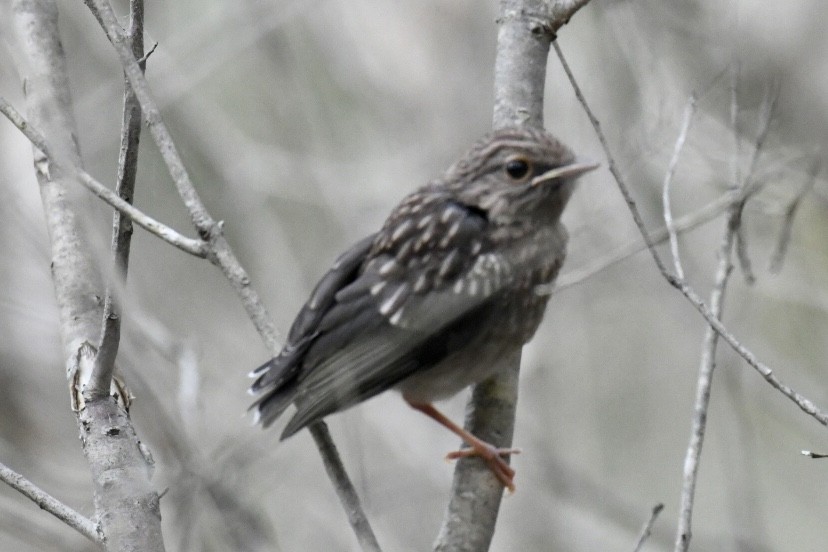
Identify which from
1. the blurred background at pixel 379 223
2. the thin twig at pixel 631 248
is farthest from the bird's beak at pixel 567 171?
the thin twig at pixel 631 248

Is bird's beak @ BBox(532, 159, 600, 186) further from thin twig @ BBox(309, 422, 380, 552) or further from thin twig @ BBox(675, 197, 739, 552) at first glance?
thin twig @ BBox(309, 422, 380, 552)

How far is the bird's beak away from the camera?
371 centimetres

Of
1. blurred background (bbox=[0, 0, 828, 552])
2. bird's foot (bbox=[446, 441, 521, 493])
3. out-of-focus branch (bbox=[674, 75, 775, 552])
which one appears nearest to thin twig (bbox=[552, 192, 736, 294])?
out-of-focus branch (bbox=[674, 75, 775, 552])

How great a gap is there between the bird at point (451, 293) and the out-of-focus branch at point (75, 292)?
755 millimetres

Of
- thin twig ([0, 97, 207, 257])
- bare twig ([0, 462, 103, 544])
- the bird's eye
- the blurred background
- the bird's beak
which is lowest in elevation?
bare twig ([0, 462, 103, 544])

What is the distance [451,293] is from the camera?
12.3 ft

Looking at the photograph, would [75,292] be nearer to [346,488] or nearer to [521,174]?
[346,488]

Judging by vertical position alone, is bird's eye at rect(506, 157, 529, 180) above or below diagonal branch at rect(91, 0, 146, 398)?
above

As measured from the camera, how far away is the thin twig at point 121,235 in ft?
8.66

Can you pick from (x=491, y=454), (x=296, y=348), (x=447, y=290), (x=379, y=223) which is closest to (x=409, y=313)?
(x=447, y=290)

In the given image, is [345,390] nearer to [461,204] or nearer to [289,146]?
[461,204]

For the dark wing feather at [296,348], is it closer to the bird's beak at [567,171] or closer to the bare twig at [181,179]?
the bare twig at [181,179]

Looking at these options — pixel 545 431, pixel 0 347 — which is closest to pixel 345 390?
pixel 545 431

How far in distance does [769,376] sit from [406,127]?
5.89 meters
